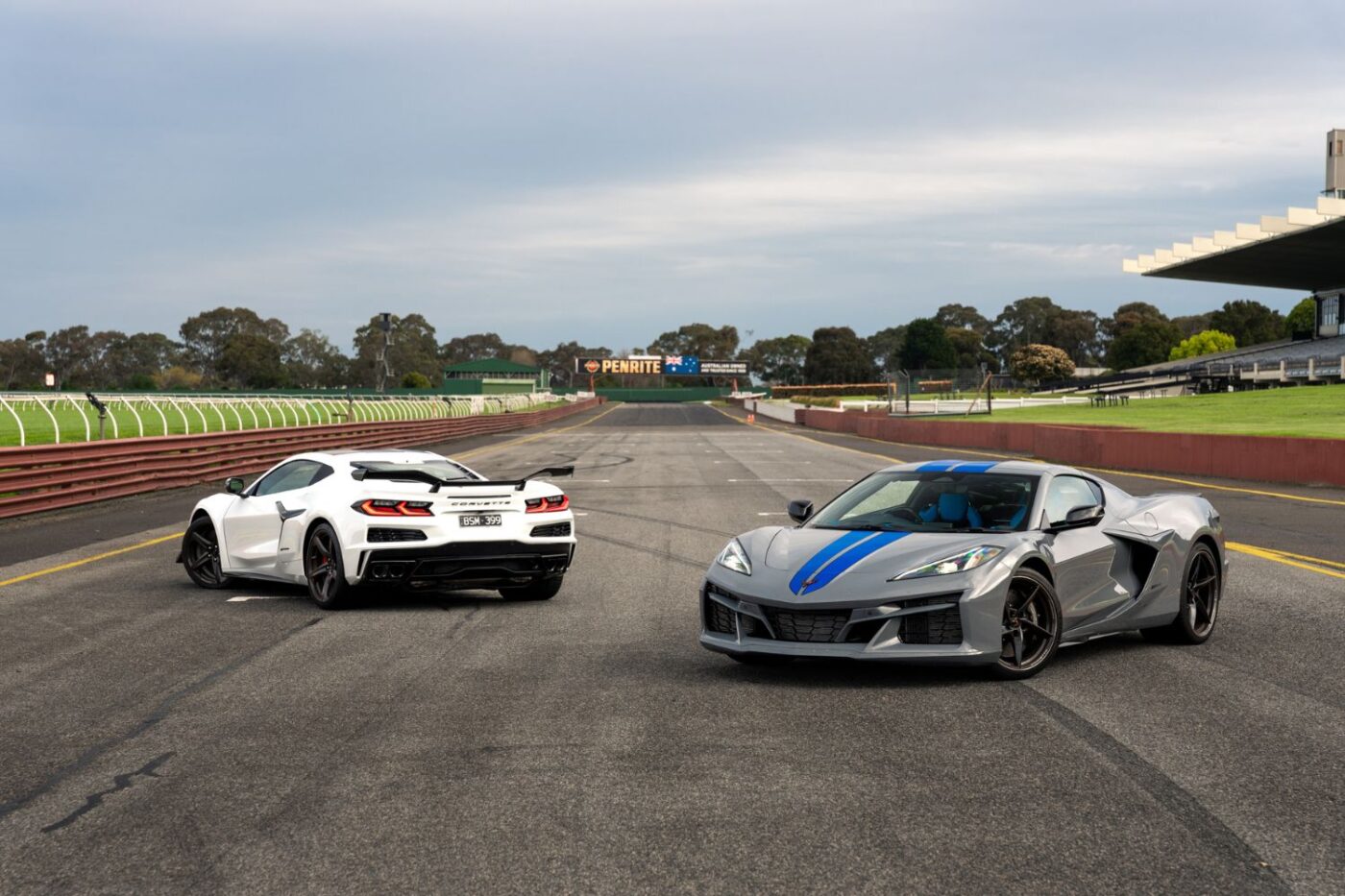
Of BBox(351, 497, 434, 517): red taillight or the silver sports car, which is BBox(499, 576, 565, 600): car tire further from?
the silver sports car

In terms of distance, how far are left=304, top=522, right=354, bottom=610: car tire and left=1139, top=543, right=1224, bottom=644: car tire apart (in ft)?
19.0

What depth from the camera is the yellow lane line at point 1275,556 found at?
13102mm

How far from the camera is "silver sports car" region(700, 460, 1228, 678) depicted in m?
7.54

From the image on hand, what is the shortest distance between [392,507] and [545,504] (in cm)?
124

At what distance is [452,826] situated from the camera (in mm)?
5188

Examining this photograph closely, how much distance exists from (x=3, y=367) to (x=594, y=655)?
6735 inches

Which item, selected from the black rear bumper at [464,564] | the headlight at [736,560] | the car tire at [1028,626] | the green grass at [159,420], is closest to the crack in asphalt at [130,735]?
the black rear bumper at [464,564]

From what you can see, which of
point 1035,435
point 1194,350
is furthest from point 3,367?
point 1035,435

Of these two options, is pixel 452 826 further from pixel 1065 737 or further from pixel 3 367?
pixel 3 367

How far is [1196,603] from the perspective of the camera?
364 inches

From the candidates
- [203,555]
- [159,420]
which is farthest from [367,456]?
[159,420]

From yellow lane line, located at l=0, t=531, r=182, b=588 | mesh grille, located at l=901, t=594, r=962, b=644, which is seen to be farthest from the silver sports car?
yellow lane line, located at l=0, t=531, r=182, b=588

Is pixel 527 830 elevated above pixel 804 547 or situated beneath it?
situated beneath

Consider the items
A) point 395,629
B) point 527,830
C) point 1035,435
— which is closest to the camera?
point 527,830
